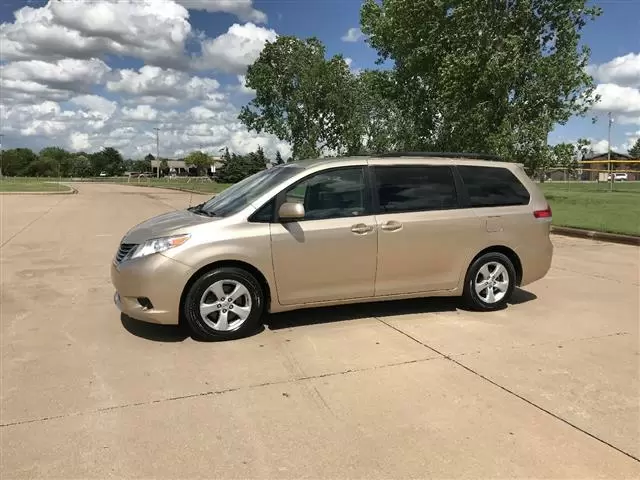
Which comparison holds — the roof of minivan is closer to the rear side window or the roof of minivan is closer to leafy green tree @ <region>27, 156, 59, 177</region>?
the rear side window

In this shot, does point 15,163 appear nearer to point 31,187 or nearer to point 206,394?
point 31,187

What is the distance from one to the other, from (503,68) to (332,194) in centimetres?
2020

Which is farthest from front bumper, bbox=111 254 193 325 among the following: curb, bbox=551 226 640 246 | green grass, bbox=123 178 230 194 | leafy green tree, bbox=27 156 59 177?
leafy green tree, bbox=27 156 59 177

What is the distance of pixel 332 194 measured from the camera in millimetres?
5574

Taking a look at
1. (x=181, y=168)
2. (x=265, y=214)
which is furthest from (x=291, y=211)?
(x=181, y=168)

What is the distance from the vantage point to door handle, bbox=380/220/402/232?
220 inches

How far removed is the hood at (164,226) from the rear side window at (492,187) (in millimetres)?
2860

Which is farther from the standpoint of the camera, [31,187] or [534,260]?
[31,187]

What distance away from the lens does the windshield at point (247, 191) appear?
550 centimetres

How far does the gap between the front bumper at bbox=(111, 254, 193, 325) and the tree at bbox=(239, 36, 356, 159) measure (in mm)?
41831

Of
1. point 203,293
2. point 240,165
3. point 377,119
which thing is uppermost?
point 377,119

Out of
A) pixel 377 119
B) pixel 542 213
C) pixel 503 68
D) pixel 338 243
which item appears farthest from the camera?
pixel 377 119

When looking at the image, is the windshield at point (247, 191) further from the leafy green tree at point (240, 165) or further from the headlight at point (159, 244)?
the leafy green tree at point (240, 165)

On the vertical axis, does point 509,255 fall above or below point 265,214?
below
